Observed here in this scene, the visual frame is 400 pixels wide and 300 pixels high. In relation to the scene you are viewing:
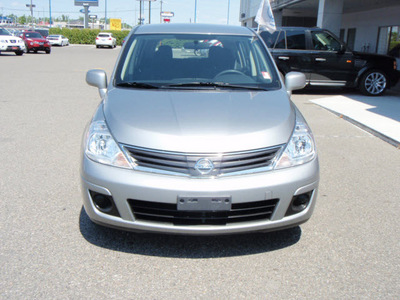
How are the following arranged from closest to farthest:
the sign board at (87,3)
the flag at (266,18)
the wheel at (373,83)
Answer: the flag at (266,18)
the wheel at (373,83)
the sign board at (87,3)

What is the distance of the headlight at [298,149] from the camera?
3117mm

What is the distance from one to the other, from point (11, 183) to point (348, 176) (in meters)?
3.90

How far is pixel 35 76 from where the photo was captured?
1567cm

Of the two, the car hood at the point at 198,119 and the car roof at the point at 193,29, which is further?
the car roof at the point at 193,29

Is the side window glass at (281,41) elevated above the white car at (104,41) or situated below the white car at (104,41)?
above

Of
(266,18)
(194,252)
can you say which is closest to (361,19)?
(266,18)

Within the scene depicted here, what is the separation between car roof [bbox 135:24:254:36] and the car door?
756cm

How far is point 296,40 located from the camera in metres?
12.2

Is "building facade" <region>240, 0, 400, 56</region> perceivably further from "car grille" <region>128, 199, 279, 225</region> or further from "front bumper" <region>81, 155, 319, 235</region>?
"car grille" <region>128, 199, 279, 225</region>

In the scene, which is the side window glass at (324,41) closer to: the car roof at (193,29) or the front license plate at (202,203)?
the car roof at (193,29)

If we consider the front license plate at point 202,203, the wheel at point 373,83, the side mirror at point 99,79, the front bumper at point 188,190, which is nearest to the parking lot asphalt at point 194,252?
the front bumper at point 188,190

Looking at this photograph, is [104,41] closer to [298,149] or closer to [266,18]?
[266,18]

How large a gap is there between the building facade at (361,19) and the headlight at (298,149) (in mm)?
16092

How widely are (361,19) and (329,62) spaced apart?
618 inches
